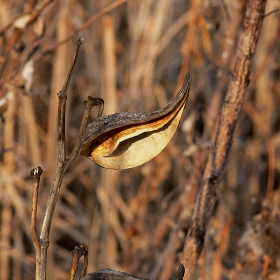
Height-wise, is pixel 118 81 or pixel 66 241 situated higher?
pixel 118 81

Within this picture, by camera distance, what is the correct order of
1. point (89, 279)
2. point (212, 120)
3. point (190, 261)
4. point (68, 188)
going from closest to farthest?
point (89, 279)
point (190, 261)
point (212, 120)
point (68, 188)

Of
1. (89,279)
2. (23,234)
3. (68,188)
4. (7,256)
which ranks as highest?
(68,188)

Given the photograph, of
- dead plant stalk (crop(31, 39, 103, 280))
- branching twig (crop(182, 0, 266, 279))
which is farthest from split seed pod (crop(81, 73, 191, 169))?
branching twig (crop(182, 0, 266, 279))

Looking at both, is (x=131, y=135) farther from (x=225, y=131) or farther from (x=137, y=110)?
(x=137, y=110)

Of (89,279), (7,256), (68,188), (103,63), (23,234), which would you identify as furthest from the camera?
(68,188)

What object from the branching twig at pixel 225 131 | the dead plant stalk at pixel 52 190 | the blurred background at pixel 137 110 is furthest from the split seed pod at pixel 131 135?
the blurred background at pixel 137 110

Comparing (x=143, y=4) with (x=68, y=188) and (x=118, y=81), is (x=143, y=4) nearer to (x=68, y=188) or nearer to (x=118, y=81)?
(x=118, y=81)

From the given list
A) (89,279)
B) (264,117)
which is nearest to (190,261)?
(89,279)
